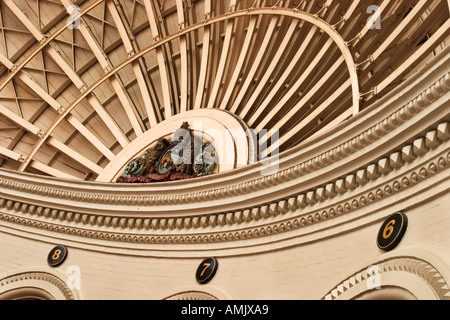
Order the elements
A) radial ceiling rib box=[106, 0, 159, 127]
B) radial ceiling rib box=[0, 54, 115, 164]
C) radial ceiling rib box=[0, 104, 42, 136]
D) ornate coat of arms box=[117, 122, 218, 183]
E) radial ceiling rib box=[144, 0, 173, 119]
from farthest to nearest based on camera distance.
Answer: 1. radial ceiling rib box=[0, 104, 42, 136]
2. radial ceiling rib box=[0, 54, 115, 164]
3. radial ceiling rib box=[106, 0, 159, 127]
4. radial ceiling rib box=[144, 0, 173, 119]
5. ornate coat of arms box=[117, 122, 218, 183]

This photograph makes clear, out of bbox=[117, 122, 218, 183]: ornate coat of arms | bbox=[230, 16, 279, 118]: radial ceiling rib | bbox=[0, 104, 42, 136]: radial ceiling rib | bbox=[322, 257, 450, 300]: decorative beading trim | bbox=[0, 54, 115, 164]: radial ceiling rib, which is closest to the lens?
bbox=[322, 257, 450, 300]: decorative beading trim

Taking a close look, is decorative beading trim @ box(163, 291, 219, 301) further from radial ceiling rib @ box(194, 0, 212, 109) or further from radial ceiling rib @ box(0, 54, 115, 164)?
radial ceiling rib @ box(0, 54, 115, 164)

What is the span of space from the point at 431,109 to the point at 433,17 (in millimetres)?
4485

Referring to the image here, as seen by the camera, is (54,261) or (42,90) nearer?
(54,261)

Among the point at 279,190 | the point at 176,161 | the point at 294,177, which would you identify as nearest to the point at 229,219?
the point at 279,190

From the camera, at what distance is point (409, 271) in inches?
310

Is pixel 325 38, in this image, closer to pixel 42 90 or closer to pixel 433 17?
pixel 433 17

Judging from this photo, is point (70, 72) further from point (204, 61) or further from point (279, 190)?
point (279, 190)

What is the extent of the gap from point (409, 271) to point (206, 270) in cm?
426

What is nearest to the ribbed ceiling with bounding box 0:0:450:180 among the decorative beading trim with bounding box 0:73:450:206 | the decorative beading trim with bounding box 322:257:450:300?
the decorative beading trim with bounding box 0:73:450:206

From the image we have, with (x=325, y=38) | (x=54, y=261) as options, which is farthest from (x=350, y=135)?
(x=54, y=261)

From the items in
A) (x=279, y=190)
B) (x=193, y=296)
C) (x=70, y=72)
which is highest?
(x=70, y=72)

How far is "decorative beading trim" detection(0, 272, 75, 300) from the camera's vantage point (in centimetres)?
1267

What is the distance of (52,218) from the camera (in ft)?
45.9
